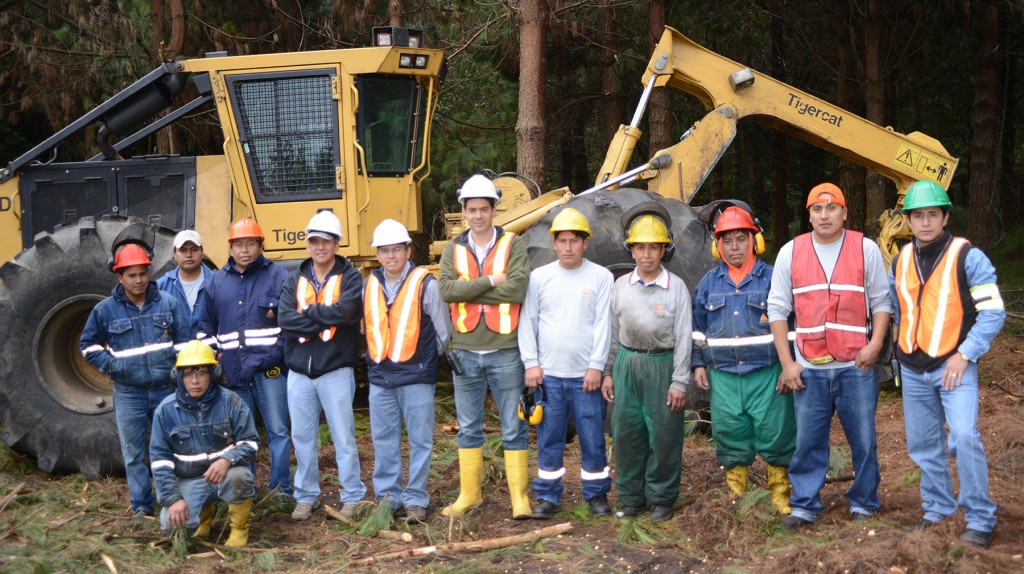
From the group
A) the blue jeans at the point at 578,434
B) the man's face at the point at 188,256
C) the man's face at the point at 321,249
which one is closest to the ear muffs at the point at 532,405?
the blue jeans at the point at 578,434

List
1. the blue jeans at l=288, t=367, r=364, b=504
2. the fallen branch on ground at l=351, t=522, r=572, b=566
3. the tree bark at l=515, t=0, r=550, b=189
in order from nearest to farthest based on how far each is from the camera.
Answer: the fallen branch on ground at l=351, t=522, r=572, b=566
the blue jeans at l=288, t=367, r=364, b=504
the tree bark at l=515, t=0, r=550, b=189

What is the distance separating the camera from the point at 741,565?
5.16 metres

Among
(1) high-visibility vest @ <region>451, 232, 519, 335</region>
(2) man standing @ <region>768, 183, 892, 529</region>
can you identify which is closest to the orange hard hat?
(1) high-visibility vest @ <region>451, 232, 519, 335</region>

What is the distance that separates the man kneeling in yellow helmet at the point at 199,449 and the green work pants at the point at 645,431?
2235mm

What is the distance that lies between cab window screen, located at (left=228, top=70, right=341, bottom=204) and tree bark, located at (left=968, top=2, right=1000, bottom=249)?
8685 mm

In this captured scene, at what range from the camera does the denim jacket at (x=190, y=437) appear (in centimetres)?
595

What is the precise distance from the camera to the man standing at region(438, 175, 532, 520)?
20.3 ft

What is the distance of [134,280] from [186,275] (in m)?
0.58

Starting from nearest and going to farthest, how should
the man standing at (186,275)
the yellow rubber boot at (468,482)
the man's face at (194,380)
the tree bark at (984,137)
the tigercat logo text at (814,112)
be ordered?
the man's face at (194,380) < the yellow rubber boot at (468,482) < the man standing at (186,275) < the tigercat logo text at (814,112) < the tree bark at (984,137)

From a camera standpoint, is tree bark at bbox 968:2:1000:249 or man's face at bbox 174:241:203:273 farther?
tree bark at bbox 968:2:1000:249

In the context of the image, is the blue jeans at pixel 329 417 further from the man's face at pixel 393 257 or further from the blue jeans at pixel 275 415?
the man's face at pixel 393 257

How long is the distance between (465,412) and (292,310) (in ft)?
4.14

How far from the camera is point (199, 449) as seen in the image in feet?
19.7

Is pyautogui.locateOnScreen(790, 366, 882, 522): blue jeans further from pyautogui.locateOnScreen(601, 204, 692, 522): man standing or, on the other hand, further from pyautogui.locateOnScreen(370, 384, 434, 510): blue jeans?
pyautogui.locateOnScreen(370, 384, 434, 510): blue jeans
